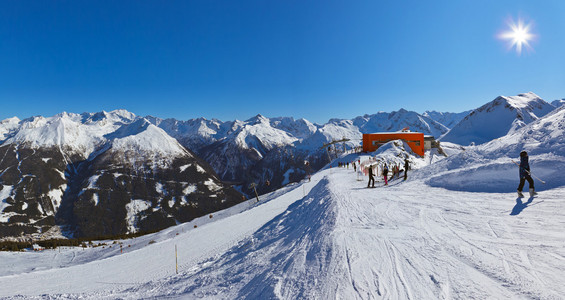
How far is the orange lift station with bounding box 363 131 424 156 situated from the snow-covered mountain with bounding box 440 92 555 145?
13788cm

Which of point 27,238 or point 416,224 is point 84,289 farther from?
point 27,238

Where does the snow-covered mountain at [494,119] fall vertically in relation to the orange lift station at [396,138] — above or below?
above

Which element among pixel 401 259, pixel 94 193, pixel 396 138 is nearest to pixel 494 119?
pixel 396 138

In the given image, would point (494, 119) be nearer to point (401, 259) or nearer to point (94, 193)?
point (401, 259)

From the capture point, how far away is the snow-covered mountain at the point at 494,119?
166 metres

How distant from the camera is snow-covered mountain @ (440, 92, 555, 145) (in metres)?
166

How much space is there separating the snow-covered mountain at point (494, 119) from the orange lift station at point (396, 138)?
137882 mm

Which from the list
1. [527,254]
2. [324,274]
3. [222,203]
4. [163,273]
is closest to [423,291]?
[324,274]

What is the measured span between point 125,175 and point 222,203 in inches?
3010

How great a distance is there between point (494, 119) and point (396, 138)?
177 meters

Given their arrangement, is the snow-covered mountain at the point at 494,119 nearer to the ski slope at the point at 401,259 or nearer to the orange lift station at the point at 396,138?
the orange lift station at the point at 396,138

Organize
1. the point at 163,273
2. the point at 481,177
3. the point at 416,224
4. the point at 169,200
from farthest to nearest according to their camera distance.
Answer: the point at 169,200 → the point at 481,177 → the point at 163,273 → the point at 416,224

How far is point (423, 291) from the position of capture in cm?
503

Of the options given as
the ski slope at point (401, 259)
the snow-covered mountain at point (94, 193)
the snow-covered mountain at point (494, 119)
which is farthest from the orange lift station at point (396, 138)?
the snow-covered mountain at point (494, 119)
